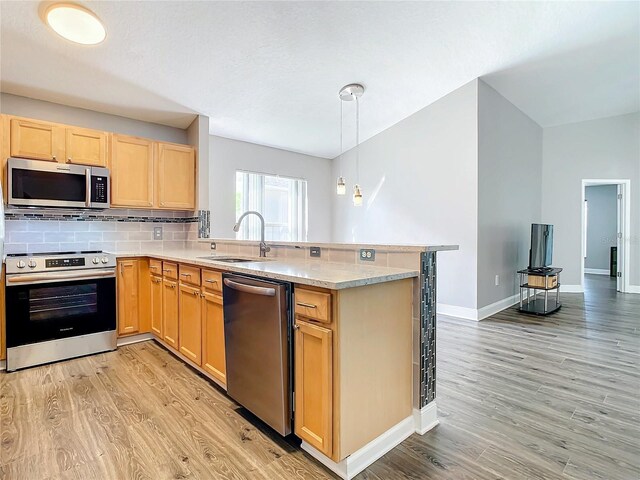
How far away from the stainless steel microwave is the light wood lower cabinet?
99 centimetres

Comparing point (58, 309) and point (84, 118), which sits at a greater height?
point (84, 118)

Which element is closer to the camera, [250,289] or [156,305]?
[250,289]

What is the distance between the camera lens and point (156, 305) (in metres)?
3.27

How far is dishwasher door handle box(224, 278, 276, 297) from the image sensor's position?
1705 millimetres

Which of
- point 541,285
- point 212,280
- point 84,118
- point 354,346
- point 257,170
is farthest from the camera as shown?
point 257,170

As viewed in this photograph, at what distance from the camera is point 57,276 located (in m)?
2.82

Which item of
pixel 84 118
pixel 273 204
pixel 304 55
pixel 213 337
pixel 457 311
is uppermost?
pixel 304 55

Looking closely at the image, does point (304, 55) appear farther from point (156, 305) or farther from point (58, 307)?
point (58, 307)

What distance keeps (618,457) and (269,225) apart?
508 cm

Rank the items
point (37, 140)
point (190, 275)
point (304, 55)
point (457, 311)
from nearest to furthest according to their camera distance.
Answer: point (190, 275) < point (37, 140) < point (304, 55) < point (457, 311)

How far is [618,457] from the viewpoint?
1.63 metres

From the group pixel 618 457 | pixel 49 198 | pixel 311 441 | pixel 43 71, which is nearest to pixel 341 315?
pixel 311 441

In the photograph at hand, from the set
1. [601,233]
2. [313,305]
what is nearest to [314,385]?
[313,305]

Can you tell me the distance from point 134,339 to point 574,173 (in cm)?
734
